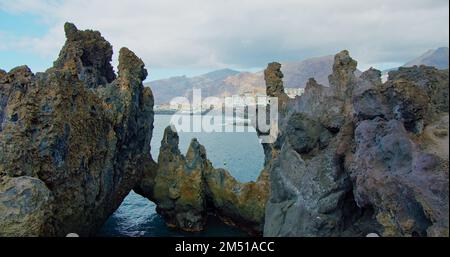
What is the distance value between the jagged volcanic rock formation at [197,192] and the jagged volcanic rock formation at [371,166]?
13.5 metres

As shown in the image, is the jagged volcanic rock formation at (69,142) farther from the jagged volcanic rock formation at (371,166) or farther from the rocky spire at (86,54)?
the jagged volcanic rock formation at (371,166)

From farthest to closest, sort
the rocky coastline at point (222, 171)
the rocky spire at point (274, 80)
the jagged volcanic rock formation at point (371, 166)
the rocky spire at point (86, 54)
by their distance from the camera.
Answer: the rocky spire at point (274, 80)
the rocky spire at point (86, 54)
the rocky coastline at point (222, 171)
the jagged volcanic rock formation at point (371, 166)

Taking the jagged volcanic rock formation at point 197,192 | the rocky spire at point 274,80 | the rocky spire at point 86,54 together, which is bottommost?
the jagged volcanic rock formation at point 197,192

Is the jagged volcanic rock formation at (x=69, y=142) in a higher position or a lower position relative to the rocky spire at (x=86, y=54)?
lower

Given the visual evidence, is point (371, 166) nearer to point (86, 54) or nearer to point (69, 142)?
point (69, 142)

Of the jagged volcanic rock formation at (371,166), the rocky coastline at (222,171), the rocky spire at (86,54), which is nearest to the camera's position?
the jagged volcanic rock formation at (371,166)

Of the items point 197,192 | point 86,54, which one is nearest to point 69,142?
point 197,192

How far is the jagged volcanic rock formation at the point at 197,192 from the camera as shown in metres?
33.0

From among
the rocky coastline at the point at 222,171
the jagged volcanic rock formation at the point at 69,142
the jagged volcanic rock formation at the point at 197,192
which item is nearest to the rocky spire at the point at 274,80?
the rocky coastline at the point at 222,171

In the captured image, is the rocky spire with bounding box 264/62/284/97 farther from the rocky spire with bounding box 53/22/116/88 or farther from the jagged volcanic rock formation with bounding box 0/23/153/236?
the rocky spire with bounding box 53/22/116/88

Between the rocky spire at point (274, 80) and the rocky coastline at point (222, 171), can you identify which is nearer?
the rocky coastline at point (222, 171)

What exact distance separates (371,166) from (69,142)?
16.8m

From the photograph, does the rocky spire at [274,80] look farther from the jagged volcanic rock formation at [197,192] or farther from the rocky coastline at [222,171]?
the jagged volcanic rock formation at [197,192]
